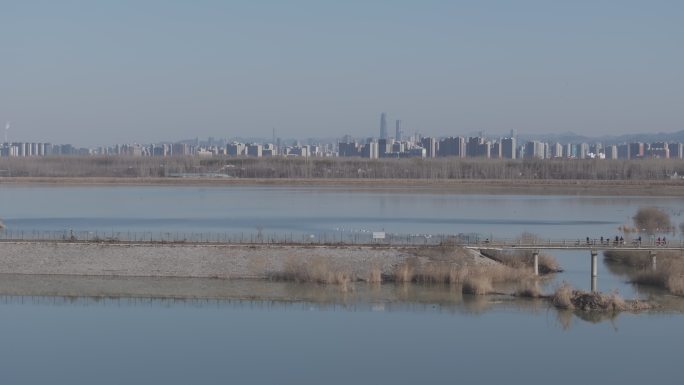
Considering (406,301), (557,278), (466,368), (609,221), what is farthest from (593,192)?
(466,368)

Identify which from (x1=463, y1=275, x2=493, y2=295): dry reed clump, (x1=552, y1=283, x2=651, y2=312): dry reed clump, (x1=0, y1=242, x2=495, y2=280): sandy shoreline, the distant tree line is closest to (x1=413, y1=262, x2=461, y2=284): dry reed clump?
(x1=0, y1=242, x2=495, y2=280): sandy shoreline

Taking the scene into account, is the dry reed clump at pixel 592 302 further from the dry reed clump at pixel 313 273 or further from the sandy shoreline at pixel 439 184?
the sandy shoreline at pixel 439 184

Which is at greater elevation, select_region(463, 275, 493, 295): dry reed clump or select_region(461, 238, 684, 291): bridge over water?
select_region(461, 238, 684, 291): bridge over water

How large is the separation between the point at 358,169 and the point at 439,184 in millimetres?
22997

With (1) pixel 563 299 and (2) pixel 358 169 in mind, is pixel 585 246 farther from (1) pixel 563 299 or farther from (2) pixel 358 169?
(2) pixel 358 169

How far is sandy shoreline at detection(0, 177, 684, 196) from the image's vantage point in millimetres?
97938

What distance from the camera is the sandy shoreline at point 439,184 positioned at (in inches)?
3856

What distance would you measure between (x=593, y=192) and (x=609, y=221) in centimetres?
3987

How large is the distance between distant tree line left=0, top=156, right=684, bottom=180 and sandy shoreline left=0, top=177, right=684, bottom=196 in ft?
19.6

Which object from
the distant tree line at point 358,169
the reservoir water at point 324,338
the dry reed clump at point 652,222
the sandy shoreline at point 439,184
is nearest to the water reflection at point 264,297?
the reservoir water at point 324,338

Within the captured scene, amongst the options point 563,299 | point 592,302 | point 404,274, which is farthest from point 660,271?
point 404,274

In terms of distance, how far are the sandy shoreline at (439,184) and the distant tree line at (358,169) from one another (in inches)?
235

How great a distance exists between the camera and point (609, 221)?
2253 inches

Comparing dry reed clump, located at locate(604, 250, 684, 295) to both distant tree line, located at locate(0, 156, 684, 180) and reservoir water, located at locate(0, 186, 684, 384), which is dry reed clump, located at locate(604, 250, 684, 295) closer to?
reservoir water, located at locate(0, 186, 684, 384)
